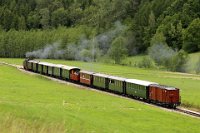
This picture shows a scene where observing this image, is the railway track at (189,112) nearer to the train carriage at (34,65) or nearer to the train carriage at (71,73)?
the train carriage at (71,73)

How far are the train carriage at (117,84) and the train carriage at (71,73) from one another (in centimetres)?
1306

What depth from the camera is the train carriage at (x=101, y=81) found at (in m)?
67.6

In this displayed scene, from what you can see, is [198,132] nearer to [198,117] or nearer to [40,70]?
[198,117]

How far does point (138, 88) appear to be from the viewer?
189ft

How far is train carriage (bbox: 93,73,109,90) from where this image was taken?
67.6m

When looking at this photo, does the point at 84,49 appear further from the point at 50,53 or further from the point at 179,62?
the point at 179,62

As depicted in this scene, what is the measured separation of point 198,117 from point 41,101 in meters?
15.0

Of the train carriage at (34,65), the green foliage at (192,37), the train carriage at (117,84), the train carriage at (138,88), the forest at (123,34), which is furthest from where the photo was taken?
the forest at (123,34)

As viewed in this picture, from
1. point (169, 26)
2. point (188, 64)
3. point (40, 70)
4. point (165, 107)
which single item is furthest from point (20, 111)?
point (169, 26)

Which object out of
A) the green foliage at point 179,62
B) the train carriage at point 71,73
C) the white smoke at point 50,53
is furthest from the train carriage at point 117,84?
the white smoke at point 50,53

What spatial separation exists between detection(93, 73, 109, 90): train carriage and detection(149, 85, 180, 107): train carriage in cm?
1388

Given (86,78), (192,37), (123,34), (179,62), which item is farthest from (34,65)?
(123,34)

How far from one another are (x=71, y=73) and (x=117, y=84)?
59.8 feet

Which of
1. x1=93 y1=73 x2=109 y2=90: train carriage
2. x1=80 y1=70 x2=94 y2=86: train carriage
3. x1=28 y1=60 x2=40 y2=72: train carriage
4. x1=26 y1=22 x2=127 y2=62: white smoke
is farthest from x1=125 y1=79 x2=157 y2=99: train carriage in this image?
x1=26 y1=22 x2=127 y2=62: white smoke
